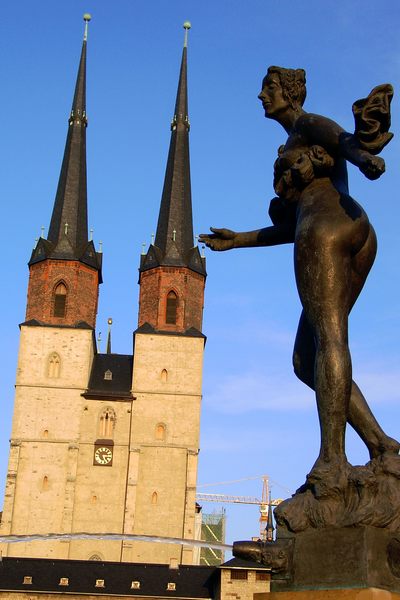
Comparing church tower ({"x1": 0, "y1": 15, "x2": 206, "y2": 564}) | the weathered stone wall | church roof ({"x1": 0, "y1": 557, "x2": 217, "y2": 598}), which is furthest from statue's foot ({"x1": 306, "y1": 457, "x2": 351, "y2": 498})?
the weathered stone wall

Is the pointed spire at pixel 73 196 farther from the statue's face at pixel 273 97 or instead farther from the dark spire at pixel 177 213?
the statue's face at pixel 273 97

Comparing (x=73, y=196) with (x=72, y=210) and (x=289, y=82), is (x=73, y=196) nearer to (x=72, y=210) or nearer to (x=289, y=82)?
(x=72, y=210)

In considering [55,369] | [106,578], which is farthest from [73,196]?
[106,578]

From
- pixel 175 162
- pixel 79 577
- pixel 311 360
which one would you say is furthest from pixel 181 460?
pixel 311 360

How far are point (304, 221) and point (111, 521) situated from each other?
173 feet

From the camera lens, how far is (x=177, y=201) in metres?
62.5

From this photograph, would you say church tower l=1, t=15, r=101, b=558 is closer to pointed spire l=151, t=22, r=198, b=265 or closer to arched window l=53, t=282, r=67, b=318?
arched window l=53, t=282, r=67, b=318

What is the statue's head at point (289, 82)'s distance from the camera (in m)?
4.29

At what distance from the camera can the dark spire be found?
200 ft

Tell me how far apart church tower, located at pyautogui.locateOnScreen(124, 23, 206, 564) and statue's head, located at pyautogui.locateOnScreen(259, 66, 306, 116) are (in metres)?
50.1

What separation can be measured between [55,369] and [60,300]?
13.1ft

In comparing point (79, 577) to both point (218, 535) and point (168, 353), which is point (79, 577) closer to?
point (168, 353)

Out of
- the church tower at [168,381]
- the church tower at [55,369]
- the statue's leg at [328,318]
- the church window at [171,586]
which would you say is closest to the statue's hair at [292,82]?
the statue's leg at [328,318]

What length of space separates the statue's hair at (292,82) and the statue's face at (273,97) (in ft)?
0.05
